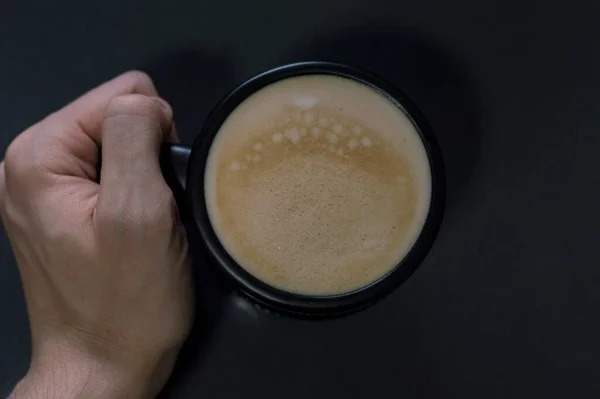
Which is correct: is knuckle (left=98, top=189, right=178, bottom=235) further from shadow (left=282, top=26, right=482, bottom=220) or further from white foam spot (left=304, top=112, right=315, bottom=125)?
shadow (left=282, top=26, right=482, bottom=220)

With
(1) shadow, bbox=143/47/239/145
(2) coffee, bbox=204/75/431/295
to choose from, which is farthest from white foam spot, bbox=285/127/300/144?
(1) shadow, bbox=143/47/239/145

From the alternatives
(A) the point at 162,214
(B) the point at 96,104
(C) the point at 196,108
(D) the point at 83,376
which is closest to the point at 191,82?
(C) the point at 196,108

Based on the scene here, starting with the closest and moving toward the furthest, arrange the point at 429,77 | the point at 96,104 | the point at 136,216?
1. the point at 136,216
2. the point at 96,104
3. the point at 429,77

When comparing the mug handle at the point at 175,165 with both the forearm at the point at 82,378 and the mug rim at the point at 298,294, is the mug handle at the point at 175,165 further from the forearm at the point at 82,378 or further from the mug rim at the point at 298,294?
the forearm at the point at 82,378

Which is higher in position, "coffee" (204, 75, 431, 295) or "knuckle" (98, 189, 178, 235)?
"coffee" (204, 75, 431, 295)

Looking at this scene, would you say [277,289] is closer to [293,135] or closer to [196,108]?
[293,135]

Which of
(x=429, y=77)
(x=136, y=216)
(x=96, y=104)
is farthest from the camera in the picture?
(x=429, y=77)

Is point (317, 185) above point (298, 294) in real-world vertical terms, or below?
above
